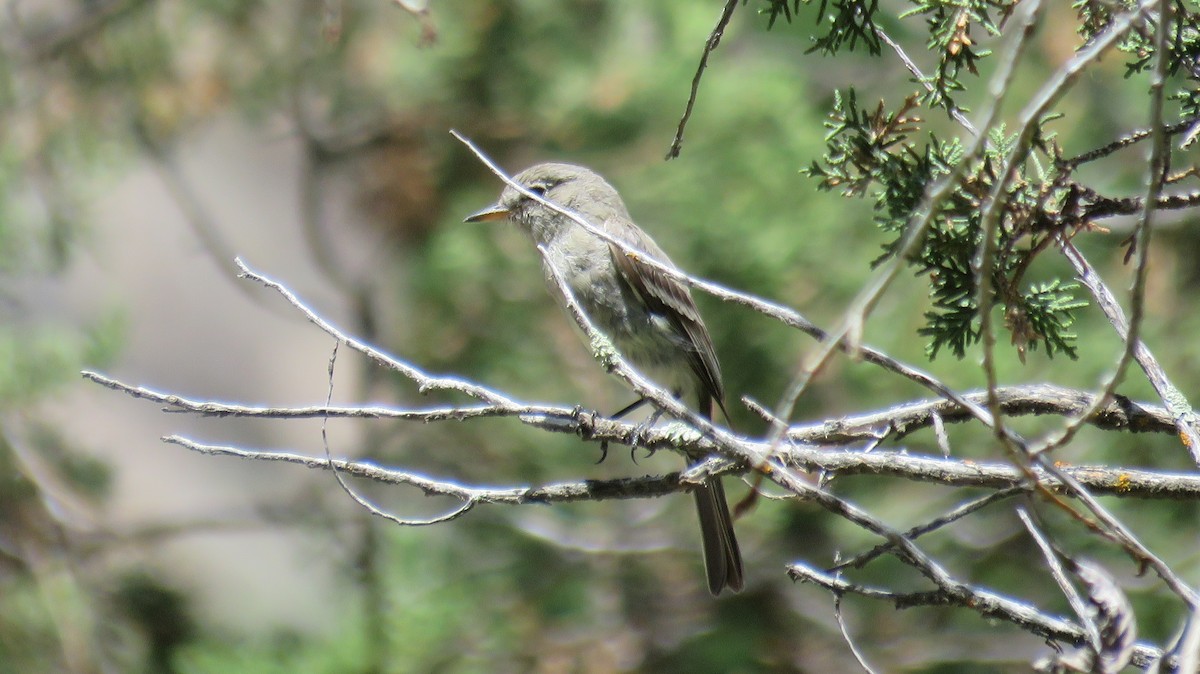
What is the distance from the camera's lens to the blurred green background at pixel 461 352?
5.91 m

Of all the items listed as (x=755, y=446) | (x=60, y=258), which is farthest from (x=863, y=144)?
(x=60, y=258)

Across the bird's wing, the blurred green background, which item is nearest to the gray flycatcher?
the bird's wing

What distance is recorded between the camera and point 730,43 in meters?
7.70

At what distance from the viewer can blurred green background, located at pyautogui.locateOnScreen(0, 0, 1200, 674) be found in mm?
5906

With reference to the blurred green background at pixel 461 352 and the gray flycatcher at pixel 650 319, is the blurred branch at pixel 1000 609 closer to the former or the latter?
the gray flycatcher at pixel 650 319

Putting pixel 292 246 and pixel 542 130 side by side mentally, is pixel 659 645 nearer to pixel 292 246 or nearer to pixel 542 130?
pixel 542 130

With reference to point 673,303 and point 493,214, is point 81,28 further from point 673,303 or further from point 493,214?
point 673,303

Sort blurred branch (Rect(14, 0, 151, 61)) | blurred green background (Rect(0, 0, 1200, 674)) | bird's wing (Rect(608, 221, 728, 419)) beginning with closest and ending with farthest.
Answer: bird's wing (Rect(608, 221, 728, 419))
blurred green background (Rect(0, 0, 1200, 674))
blurred branch (Rect(14, 0, 151, 61))

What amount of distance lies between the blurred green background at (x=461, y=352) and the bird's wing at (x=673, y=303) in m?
1.54

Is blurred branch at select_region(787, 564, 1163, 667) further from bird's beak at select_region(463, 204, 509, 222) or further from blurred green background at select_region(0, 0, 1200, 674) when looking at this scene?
blurred green background at select_region(0, 0, 1200, 674)

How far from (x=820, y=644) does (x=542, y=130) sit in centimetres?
343

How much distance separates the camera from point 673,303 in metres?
4.15

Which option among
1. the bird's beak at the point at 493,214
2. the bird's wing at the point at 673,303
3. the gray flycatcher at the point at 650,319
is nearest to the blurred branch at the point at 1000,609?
the gray flycatcher at the point at 650,319

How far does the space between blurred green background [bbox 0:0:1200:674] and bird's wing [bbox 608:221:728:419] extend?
1.54 meters
